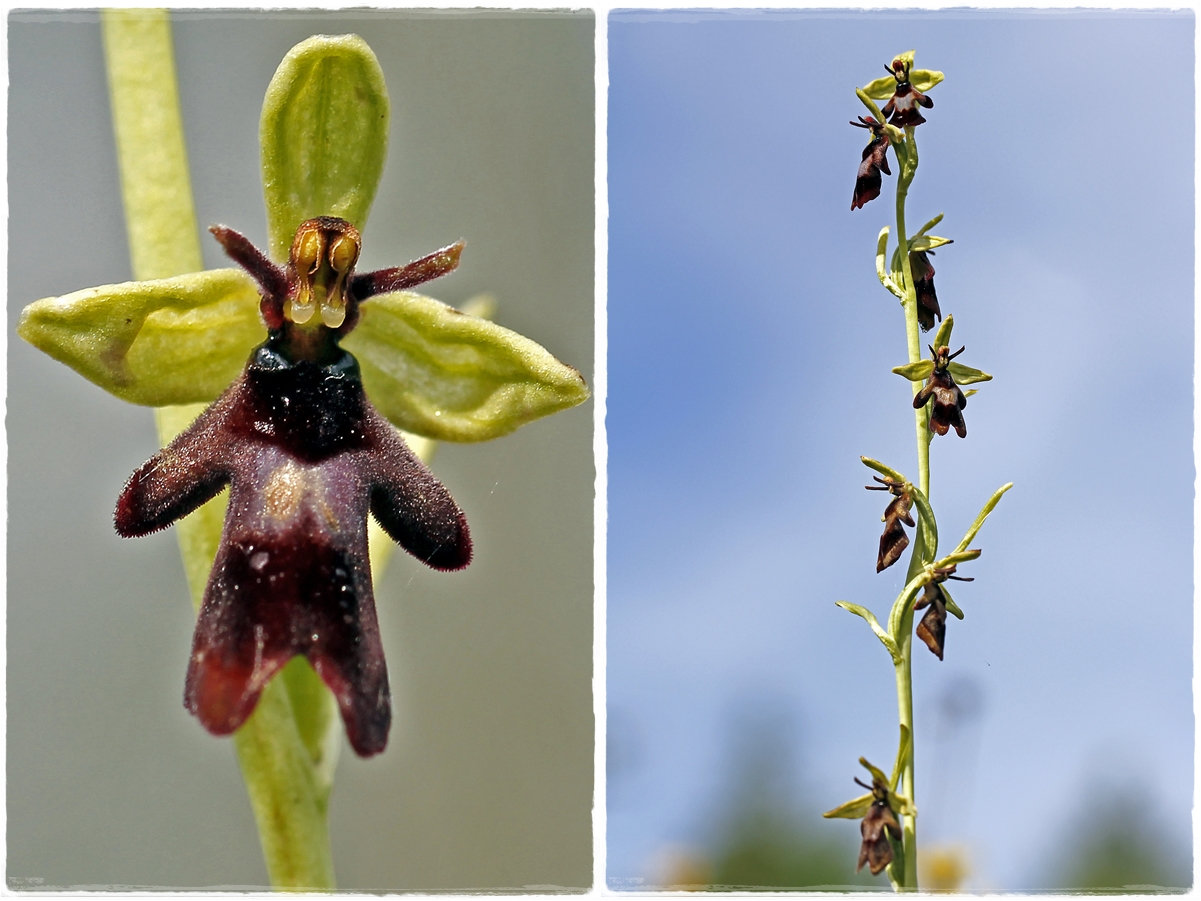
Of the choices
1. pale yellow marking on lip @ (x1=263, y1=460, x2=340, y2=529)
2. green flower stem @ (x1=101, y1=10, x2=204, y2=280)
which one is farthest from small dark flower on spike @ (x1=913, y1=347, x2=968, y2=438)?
green flower stem @ (x1=101, y1=10, x2=204, y2=280)

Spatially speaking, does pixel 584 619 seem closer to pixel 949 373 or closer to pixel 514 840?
pixel 514 840

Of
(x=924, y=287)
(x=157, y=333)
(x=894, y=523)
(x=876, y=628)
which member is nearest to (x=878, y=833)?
(x=876, y=628)

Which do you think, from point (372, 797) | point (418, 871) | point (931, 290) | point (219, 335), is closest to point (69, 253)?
point (219, 335)

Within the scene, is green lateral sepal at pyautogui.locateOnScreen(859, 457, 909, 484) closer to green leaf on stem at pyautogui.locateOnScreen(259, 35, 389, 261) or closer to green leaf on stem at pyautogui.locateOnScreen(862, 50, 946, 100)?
green leaf on stem at pyautogui.locateOnScreen(862, 50, 946, 100)

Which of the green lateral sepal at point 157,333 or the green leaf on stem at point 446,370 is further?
the green leaf on stem at point 446,370

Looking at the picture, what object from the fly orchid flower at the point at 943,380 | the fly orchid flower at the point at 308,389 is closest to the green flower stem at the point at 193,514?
the fly orchid flower at the point at 308,389

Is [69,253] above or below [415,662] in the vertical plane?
above

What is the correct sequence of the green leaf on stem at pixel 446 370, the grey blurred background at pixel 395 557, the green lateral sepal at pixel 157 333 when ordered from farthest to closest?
1. the grey blurred background at pixel 395 557
2. the green leaf on stem at pixel 446 370
3. the green lateral sepal at pixel 157 333

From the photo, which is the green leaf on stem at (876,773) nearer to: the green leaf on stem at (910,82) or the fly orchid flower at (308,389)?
the fly orchid flower at (308,389)

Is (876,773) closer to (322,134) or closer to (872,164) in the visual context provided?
(872,164)
